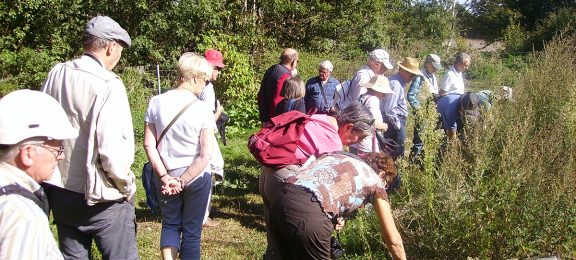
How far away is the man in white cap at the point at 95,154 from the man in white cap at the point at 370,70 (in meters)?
3.43

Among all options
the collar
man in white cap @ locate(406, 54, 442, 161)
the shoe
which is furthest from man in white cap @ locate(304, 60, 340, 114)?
the collar

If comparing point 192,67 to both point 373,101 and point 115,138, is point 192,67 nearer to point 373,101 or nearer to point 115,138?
point 115,138

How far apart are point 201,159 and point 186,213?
394 millimetres

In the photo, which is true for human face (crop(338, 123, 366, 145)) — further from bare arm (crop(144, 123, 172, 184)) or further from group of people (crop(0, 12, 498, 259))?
bare arm (crop(144, 123, 172, 184))

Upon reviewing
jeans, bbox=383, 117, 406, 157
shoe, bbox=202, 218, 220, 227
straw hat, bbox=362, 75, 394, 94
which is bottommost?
shoe, bbox=202, 218, 220, 227

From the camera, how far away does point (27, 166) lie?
69.2 inches

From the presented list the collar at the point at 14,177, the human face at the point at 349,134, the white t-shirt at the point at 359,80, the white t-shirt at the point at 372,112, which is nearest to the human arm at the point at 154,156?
the human face at the point at 349,134

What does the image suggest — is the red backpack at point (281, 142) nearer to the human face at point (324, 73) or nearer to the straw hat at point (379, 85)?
the straw hat at point (379, 85)

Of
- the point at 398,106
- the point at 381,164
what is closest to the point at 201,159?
the point at 381,164

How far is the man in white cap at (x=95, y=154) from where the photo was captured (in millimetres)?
2725

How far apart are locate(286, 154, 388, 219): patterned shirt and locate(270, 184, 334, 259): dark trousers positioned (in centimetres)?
4

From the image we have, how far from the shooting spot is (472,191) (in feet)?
12.2

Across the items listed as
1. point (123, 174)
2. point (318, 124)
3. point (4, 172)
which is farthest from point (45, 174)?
point (318, 124)

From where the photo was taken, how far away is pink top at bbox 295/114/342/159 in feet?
10.5
